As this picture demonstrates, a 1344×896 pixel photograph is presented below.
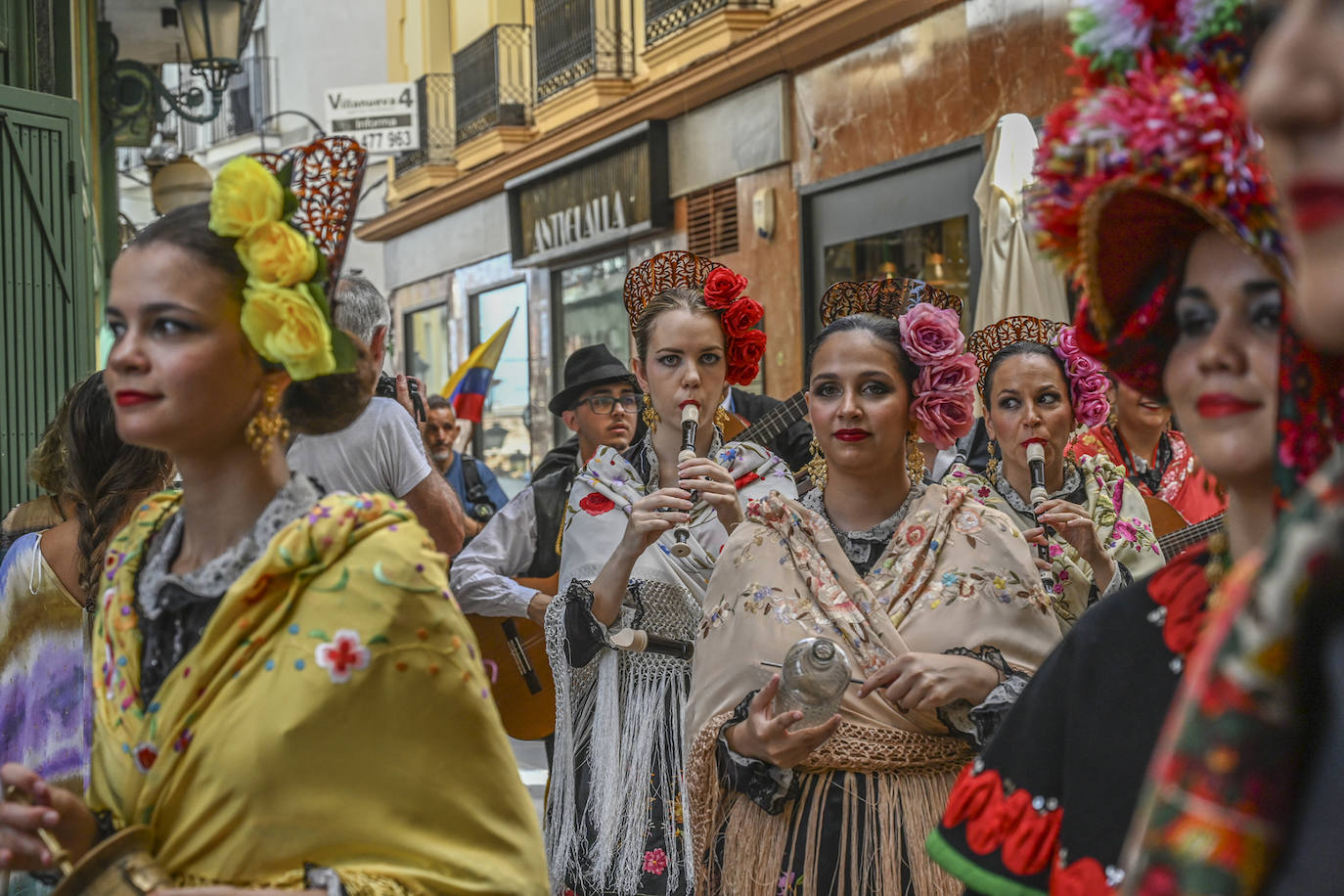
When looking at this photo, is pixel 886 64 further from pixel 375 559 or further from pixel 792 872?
pixel 375 559

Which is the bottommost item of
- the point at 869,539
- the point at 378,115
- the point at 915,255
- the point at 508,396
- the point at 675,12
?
the point at 869,539

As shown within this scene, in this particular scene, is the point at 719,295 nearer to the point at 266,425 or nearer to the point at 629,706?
the point at 629,706

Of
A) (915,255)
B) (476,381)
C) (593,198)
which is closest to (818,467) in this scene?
(476,381)

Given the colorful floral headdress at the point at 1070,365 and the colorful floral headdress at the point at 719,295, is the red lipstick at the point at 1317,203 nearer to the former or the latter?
the colorful floral headdress at the point at 719,295

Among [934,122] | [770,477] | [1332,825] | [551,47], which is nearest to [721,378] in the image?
[770,477]

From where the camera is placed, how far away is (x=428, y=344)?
860 inches

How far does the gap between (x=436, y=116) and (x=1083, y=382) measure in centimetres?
1644

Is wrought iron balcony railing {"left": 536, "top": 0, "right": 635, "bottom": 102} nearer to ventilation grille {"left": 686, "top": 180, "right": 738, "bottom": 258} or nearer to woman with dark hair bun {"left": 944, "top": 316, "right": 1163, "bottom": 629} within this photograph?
ventilation grille {"left": 686, "top": 180, "right": 738, "bottom": 258}

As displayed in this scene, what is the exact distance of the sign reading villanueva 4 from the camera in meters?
14.1

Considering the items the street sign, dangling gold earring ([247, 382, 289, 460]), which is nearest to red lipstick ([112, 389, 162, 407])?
dangling gold earring ([247, 382, 289, 460])

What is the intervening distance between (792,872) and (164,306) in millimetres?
1874

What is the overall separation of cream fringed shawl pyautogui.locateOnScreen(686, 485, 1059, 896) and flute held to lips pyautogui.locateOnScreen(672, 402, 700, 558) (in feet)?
2.53

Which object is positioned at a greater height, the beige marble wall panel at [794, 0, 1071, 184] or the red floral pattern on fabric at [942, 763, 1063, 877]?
the beige marble wall panel at [794, 0, 1071, 184]

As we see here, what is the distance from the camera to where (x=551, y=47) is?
16562 mm
